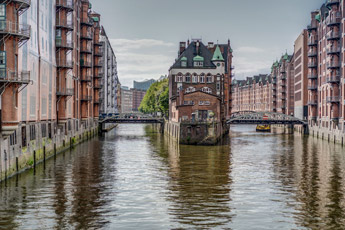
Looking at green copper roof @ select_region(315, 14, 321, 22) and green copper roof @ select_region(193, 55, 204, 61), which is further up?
green copper roof @ select_region(315, 14, 321, 22)

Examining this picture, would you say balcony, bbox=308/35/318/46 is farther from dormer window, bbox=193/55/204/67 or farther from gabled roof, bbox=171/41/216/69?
dormer window, bbox=193/55/204/67

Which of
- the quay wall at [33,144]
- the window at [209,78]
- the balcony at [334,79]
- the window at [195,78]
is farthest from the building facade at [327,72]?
the quay wall at [33,144]

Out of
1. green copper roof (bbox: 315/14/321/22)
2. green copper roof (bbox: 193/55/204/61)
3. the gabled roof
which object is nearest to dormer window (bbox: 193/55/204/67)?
green copper roof (bbox: 193/55/204/61)

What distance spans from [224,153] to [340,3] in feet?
127

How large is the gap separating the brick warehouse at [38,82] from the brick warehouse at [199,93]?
58.3 feet

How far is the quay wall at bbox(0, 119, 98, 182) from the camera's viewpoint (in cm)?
3688

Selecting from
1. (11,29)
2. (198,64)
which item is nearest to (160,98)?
(198,64)

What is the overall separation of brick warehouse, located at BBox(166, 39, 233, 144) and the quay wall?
62.9ft

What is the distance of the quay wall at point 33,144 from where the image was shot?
121ft

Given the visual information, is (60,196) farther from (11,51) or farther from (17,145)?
(11,51)

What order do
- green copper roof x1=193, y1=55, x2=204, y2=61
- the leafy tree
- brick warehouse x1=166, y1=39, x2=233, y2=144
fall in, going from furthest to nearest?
1. the leafy tree
2. green copper roof x1=193, y1=55, x2=204, y2=61
3. brick warehouse x1=166, y1=39, x2=233, y2=144

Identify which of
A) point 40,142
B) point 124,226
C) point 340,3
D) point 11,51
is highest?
point 340,3

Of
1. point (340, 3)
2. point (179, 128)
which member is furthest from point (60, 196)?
point (340, 3)

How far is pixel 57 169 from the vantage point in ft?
149
